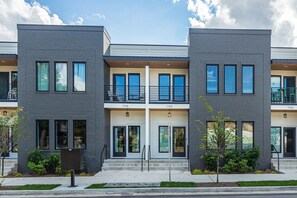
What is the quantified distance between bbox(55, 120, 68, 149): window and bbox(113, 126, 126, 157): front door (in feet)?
11.3

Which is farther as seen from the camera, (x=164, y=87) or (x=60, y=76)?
(x=164, y=87)

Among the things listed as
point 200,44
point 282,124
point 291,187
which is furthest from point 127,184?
point 282,124

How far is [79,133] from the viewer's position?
14234 millimetres

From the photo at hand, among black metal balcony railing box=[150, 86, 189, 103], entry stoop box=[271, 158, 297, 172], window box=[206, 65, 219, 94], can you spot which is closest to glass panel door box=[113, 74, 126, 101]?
black metal balcony railing box=[150, 86, 189, 103]

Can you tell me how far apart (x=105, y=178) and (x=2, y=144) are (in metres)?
5.22

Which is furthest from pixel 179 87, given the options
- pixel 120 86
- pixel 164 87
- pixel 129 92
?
pixel 120 86

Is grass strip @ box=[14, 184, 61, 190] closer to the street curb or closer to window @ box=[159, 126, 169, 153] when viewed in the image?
the street curb

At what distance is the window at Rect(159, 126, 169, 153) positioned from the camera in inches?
643

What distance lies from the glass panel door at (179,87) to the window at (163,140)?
2327 mm

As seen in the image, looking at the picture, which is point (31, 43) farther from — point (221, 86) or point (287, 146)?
point (287, 146)

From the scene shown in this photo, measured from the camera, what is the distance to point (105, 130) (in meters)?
14.8

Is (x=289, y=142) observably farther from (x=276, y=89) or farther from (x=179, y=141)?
(x=179, y=141)

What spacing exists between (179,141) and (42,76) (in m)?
10.0

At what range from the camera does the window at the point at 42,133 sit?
46.3ft
